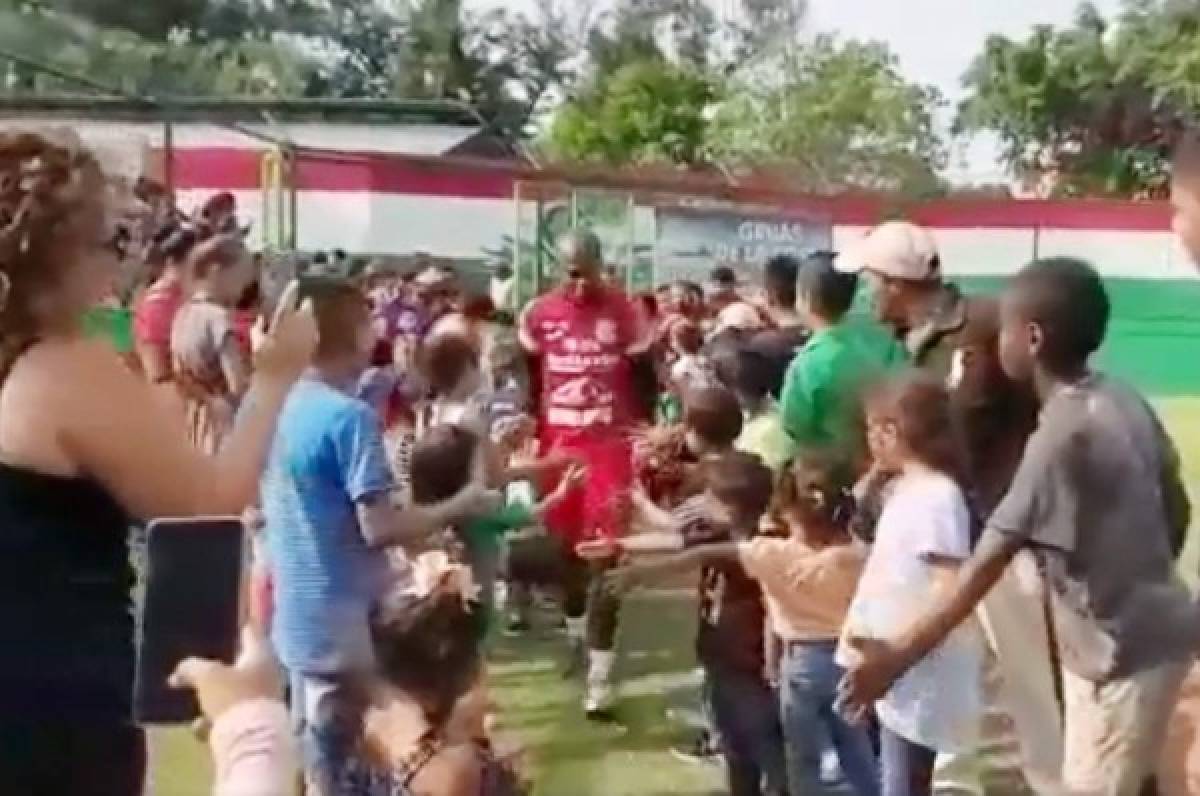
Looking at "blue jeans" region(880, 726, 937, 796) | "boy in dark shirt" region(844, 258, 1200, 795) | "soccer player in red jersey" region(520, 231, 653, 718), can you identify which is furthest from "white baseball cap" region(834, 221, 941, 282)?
"soccer player in red jersey" region(520, 231, 653, 718)

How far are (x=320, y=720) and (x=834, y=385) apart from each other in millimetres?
2035

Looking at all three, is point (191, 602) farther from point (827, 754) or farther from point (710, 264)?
point (710, 264)

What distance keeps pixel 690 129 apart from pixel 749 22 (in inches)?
1215

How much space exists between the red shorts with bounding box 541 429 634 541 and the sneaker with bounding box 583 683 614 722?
0.57 m

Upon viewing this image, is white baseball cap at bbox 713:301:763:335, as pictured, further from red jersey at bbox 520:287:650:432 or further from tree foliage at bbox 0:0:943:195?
tree foliage at bbox 0:0:943:195

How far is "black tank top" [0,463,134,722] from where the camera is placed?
4.19 meters

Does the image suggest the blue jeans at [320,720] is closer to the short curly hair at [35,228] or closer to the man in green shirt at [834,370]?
the man in green shirt at [834,370]

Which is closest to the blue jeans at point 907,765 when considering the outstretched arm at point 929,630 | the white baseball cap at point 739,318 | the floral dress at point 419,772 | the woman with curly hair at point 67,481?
the outstretched arm at point 929,630

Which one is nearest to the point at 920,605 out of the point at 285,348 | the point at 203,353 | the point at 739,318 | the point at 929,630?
the point at 929,630

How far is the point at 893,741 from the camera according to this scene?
7.03 meters

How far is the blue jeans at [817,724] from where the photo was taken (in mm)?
7391

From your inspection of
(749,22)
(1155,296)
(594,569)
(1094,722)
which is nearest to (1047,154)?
(749,22)

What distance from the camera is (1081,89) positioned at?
72625 millimetres

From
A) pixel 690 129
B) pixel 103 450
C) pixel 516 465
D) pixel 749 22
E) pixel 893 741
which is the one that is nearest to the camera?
pixel 103 450
